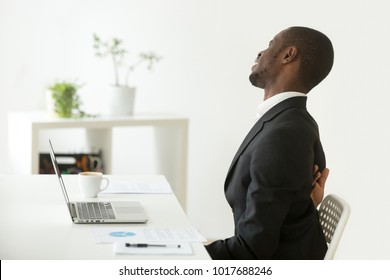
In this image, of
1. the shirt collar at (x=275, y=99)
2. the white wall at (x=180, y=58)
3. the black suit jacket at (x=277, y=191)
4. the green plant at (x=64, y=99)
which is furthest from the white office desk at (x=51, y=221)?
the white wall at (x=180, y=58)

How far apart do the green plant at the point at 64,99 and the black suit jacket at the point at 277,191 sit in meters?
1.86

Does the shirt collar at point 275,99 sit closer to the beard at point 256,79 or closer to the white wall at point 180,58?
the beard at point 256,79

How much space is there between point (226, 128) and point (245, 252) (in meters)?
2.20

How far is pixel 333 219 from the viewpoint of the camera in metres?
2.22

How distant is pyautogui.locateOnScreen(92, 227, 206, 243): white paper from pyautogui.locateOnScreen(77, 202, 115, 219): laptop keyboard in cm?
10

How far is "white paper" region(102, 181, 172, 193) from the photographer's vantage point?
2.52 metres

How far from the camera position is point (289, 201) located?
1.98m

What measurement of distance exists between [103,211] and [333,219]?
2.29ft

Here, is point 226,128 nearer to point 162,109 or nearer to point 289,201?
point 162,109

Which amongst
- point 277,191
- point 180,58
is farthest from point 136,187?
point 180,58

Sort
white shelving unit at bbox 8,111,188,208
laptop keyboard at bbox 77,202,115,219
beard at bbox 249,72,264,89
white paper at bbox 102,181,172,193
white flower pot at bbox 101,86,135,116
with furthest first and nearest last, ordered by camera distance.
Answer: white flower pot at bbox 101,86,135,116 < white shelving unit at bbox 8,111,188,208 < white paper at bbox 102,181,172,193 < beard at bbox 249,72,264,89 < laptop keyboard at bbox 77,202,115,219

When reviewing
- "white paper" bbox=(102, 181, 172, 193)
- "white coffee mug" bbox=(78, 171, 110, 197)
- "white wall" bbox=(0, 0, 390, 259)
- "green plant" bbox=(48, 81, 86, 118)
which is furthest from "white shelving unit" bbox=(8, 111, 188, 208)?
"white coffee mug" bbox=(78, 171, 110, 197)

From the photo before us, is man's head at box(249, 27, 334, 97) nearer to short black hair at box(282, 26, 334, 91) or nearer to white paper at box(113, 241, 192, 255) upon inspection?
short black hair at box(282, 26, 334, 91)
